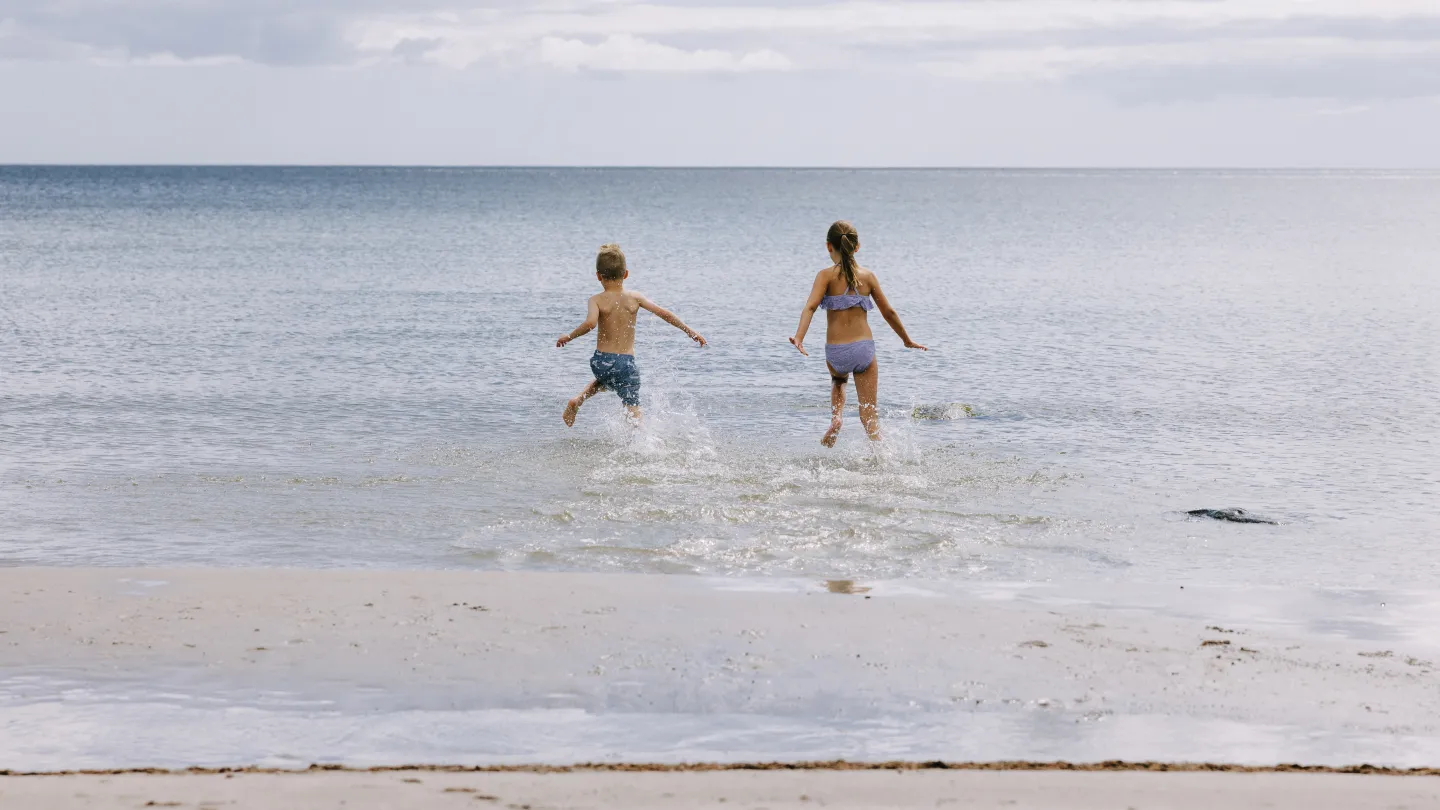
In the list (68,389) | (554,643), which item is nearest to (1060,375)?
(68,389)

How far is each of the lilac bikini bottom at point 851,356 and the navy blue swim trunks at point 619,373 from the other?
1.78m

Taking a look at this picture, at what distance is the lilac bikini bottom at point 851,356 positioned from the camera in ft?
37.8

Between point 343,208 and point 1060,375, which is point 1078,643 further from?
point 343,208

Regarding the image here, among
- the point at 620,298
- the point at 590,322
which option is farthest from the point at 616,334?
the point at 590,322

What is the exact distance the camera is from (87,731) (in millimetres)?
5098

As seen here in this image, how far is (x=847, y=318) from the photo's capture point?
11.5m

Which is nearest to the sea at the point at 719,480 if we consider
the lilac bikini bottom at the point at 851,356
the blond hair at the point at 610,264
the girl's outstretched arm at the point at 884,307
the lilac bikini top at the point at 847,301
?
the lilac bikini bottom at the point at 851,356

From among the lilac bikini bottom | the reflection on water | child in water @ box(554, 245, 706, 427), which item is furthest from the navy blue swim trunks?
the reflection on water

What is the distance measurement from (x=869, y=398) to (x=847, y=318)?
718mm

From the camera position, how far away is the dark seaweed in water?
948 cm

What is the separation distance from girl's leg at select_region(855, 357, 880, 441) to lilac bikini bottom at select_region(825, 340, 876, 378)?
0.26 feet

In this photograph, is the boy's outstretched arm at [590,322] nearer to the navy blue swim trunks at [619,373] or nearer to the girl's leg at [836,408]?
the navy blue swim trunks at [619,373]

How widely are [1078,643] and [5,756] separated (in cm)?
434

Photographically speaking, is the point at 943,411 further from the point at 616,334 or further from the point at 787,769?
the point at 787,769
